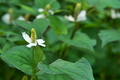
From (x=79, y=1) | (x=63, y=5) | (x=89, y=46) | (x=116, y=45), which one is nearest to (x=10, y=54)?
(x=89, y=46)

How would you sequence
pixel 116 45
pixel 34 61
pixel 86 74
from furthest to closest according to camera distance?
pixel 116 45 < pixel 34 61 < pixel 86 74

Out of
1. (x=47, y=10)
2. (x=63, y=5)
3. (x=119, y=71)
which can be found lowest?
(x=119, y=71)

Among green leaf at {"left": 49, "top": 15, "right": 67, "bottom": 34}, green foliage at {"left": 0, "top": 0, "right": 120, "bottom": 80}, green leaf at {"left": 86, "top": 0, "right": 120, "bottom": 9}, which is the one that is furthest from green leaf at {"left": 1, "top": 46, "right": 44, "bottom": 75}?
green leaf at {"left": 86, "top": 0, "right": 120, "bottom": 9}

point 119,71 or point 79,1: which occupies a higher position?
point 79,1

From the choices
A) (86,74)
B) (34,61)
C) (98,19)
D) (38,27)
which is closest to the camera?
(86,74)

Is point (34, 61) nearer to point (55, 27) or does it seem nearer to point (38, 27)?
point (38, 27)

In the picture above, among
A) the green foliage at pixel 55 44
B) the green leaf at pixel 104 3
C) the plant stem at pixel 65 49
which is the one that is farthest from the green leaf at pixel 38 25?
the green leaf at pixel 104 3
